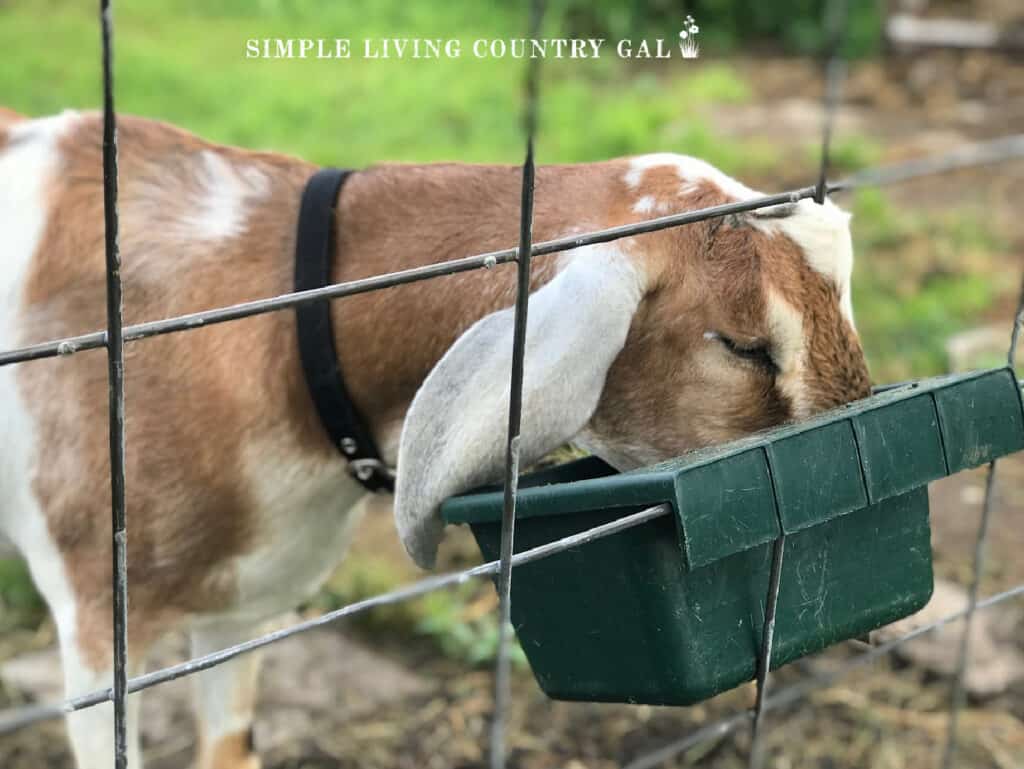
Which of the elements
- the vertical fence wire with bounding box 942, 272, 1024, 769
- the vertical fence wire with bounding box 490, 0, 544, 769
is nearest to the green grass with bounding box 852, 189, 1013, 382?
the vertical fence wire with bounding box 942, 272, 1024, 769

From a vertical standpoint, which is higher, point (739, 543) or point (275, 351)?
point (275, 351)

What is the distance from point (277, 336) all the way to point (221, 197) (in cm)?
27

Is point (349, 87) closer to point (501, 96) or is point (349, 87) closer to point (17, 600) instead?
point (501, 96)

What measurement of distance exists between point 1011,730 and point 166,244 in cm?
201

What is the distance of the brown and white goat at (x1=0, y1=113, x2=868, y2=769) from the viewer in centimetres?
209

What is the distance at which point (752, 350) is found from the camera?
2.11 metres

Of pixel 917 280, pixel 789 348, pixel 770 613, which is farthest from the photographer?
pixel 917 280

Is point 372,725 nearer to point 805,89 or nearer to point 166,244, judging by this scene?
point 166,244

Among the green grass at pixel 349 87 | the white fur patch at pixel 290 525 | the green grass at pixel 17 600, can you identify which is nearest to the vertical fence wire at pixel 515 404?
the white fur patch at pixel 290 525

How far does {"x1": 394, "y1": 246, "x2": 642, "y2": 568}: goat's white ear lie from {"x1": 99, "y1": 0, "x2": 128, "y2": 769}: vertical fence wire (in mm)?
→ 566

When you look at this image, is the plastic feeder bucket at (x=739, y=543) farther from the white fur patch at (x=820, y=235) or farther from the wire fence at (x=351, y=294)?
the white fur patch at (x=820, y=235)

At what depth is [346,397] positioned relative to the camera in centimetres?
221

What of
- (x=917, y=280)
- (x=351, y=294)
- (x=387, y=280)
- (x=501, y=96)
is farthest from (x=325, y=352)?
(x=501, y=96)

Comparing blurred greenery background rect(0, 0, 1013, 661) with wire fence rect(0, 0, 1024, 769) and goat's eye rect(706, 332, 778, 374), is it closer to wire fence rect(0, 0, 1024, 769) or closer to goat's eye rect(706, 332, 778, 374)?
goat's eye rect(706, 332, 778, 374)
